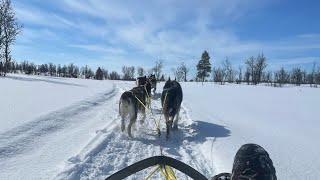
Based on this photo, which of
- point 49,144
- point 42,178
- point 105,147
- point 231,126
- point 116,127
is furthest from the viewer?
point 231,126

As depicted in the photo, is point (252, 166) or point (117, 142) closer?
point (252, 166)

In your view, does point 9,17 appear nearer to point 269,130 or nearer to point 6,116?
point 6,116

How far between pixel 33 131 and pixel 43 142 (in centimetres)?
60

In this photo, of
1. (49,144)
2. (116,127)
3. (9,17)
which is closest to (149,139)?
(116,127)

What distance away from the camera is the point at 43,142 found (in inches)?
232

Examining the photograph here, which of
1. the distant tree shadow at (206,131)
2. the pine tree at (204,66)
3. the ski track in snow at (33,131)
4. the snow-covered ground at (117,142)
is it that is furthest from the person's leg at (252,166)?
the pine tree at (204,66)

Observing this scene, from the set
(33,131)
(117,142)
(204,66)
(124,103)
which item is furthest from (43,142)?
(204,66)

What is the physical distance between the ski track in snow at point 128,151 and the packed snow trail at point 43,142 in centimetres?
25

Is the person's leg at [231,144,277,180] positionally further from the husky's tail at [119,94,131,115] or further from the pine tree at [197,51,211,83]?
the pine tree at [197,51,211,83]

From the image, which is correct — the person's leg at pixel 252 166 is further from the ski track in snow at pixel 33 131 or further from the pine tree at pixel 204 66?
the pine tree at pixel 204 66

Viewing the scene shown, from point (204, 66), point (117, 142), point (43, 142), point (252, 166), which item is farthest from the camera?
point (204, 66)

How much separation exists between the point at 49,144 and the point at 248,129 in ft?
16.5

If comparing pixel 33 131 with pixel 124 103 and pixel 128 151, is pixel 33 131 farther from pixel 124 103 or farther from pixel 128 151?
pixel 124 103

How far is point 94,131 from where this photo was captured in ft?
24.2
